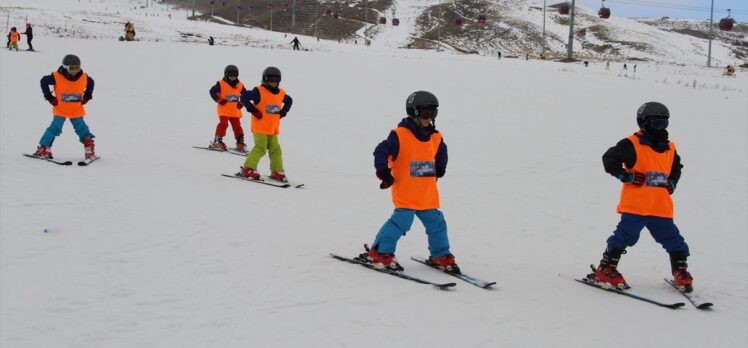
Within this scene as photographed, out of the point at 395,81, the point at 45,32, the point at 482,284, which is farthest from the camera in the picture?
the point at 45,32

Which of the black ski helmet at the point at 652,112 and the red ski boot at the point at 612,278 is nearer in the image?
the black ski helmet at the point at 652,112

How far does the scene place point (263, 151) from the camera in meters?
10.4

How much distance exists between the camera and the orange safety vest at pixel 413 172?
573 cm

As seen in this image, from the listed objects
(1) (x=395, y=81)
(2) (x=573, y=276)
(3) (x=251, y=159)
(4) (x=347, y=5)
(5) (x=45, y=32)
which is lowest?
(2) (x=573, y=276)

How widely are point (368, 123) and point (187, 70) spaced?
10735mm

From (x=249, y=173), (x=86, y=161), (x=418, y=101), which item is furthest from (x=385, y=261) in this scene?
(x=86, y=161)

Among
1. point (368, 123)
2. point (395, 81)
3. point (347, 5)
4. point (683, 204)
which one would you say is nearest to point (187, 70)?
point (395, 81)

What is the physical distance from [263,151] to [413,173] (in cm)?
521

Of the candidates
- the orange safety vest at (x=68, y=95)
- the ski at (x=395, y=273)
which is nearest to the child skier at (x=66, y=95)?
the orange safety vest at (x=68, y=95)

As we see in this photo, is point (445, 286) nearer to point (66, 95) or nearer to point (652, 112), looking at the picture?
point (652, 112)

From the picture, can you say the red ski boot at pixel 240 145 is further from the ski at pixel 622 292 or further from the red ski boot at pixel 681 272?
the red ski boot at pixel 681 272

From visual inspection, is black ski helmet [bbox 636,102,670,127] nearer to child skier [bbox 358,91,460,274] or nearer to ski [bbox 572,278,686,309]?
ski [bbox 572,278,686,309]

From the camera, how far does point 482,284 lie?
222 inches

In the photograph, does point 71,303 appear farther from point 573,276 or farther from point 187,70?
point 187,70
